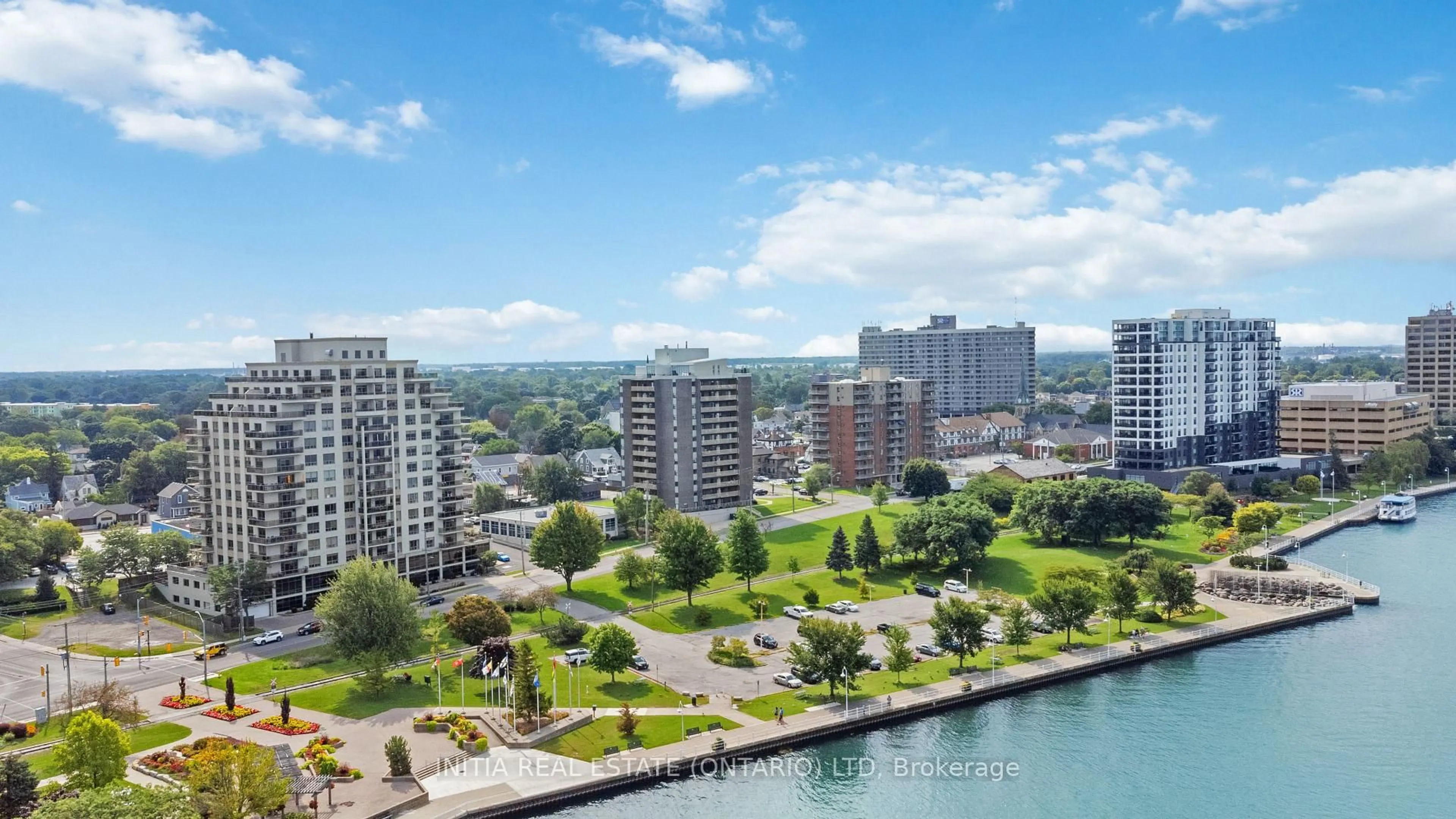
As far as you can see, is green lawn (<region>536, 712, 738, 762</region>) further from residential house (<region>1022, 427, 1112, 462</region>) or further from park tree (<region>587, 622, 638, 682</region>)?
residential house (<region>1022, 427, 1112, 462</region>)

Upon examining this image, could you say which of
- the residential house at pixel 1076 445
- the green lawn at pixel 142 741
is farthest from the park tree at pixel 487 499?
the residential house at pixel 1076 445

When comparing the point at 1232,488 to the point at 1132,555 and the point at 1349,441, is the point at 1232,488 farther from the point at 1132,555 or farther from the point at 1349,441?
the point at 1132,555

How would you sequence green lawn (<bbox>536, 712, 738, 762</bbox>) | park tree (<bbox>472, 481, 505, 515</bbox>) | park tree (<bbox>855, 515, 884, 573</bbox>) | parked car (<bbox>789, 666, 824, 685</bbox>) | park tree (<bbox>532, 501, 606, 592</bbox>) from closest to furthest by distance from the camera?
green lawn (<bbox>536, 712, 738, 762</bbox>)
parked car (<bbox>789, 666, 824, 685</bbox>)
park tree (<bbox>532, 501, 606, 592</bbox>)
park tree (<bbox>855, 515, 884, 573</bbox>)
park tree (<bbox>472, 481, 505, 515</bbox>)

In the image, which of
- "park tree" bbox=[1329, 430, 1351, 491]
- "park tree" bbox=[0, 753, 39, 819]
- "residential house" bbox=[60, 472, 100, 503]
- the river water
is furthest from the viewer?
"park tree" bbox=[1329, 430, 1351, 491]

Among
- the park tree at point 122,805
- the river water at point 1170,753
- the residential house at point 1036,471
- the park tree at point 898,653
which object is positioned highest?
the residential house at point 1036,471

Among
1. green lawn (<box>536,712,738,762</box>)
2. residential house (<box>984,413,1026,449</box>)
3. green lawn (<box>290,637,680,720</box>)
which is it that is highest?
residential house (<box>984,413,1026,449</box>)

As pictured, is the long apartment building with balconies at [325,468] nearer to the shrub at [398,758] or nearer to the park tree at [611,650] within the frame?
the park tree at [611,650]

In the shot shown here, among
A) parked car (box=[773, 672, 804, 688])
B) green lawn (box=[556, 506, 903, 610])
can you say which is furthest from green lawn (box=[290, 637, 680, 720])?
green lawn (box=[556, 506, 903, 610])

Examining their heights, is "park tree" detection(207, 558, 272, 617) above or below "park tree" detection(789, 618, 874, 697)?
above
